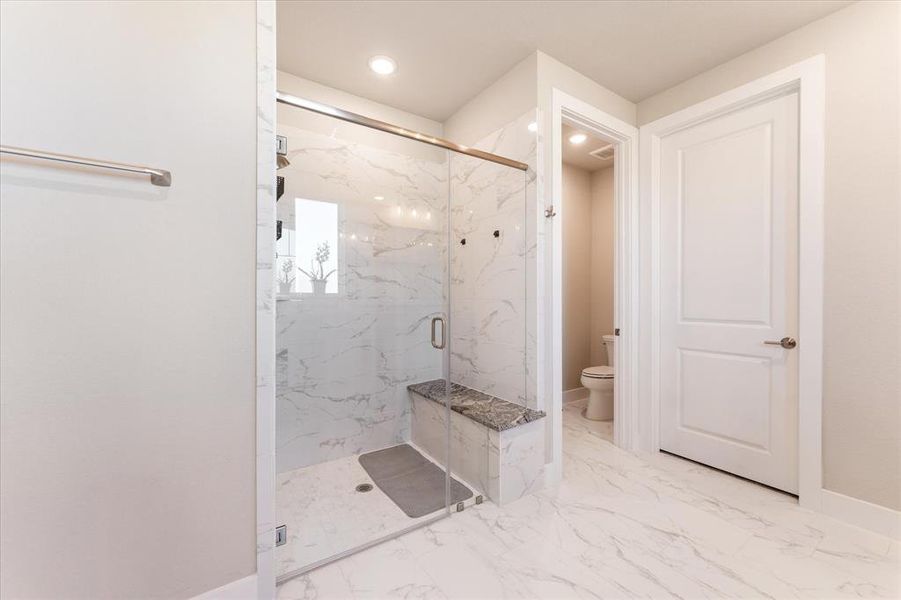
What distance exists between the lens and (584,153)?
11.3ft

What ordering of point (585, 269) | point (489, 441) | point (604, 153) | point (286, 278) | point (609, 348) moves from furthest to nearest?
point (585, 269)
point (609, 348)
point (604, 153)
point (286, 278)
point (489, 441)

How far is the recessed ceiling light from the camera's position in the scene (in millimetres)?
2166

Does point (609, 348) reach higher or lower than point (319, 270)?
lower

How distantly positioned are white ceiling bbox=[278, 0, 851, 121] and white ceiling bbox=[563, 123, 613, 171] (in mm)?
710

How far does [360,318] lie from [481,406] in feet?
3.08

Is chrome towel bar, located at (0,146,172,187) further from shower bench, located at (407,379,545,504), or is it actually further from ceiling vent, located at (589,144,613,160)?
ceiling vent, located at (589,144,613,160)

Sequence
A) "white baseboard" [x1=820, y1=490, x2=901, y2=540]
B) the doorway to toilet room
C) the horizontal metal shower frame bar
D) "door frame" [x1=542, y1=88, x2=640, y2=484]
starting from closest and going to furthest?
1. the horizontal metal shower frame bar
2. "white baseboard" [x1=820, y1=490, x2=901, y2=540]
3. "door frame" [x1=542, y1=88, x2=640, y2=484]
4. the doorway to toilet room

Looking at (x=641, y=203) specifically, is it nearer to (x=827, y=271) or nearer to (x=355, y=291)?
(x=827, y=271)

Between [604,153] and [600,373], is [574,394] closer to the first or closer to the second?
[600,373]

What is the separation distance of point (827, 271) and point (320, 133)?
281 centimetres

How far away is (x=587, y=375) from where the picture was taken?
320 cm

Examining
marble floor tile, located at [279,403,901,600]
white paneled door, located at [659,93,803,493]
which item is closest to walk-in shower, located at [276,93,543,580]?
marble floor tile, located at [279,403,901,600]

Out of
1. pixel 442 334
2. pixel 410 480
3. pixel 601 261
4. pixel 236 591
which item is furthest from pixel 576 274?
pixel 236 591

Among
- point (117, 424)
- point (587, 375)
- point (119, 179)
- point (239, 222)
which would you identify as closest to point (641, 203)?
point (587, 375)
